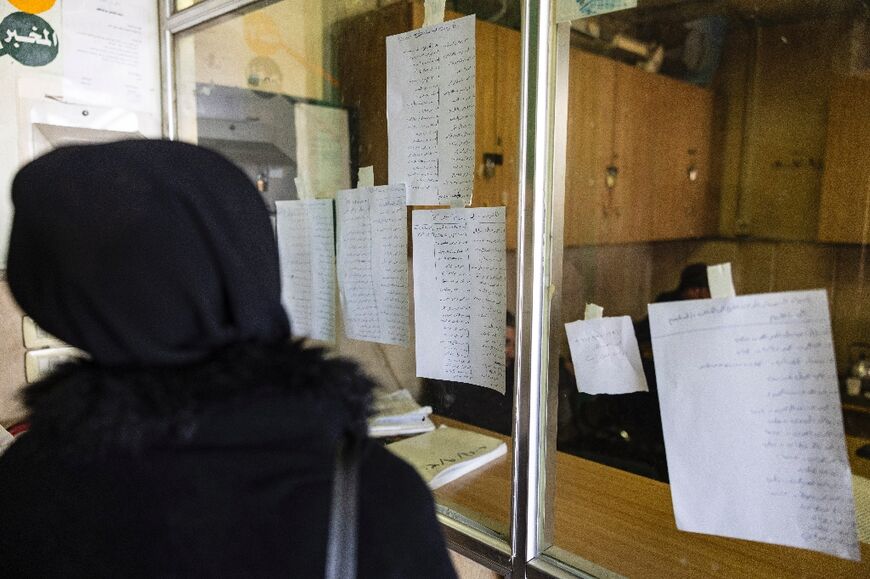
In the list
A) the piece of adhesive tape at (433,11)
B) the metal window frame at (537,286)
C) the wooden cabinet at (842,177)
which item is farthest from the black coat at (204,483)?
the wooden cabinet at (842,177)

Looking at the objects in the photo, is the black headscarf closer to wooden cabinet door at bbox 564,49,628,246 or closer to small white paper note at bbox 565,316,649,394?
small white paper note at bbox 565,316,649,394

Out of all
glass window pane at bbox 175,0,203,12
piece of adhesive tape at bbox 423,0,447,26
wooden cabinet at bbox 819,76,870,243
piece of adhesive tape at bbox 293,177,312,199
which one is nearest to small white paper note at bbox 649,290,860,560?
piece of adhesive tape at bbox 423,0,447,26

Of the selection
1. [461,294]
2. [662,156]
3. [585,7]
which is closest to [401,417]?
[461,294]

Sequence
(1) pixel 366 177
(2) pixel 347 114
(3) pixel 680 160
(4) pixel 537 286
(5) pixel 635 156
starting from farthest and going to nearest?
(3) pixel 680 160, (5) pixel 635 156, (2) pixel 347 114, (1) pixel 366 177, (4) pixel 537 286

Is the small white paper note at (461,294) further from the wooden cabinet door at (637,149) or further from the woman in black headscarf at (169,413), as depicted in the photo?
the wooden cabinet door at (637,149)

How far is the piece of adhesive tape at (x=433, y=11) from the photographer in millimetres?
1169

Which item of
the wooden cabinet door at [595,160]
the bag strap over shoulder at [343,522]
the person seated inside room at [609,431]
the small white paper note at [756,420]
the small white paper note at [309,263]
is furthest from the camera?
the wooden cabinet door at [595,160]

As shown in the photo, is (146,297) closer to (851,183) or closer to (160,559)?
(160,559)

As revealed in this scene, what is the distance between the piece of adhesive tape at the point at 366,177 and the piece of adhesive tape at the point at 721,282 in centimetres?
74

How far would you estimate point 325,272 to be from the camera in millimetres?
1564

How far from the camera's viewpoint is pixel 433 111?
1.21m

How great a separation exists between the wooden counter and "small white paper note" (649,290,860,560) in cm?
7

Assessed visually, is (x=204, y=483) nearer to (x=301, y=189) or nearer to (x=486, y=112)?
(x=486, y=112)

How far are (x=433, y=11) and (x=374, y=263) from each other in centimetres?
53
